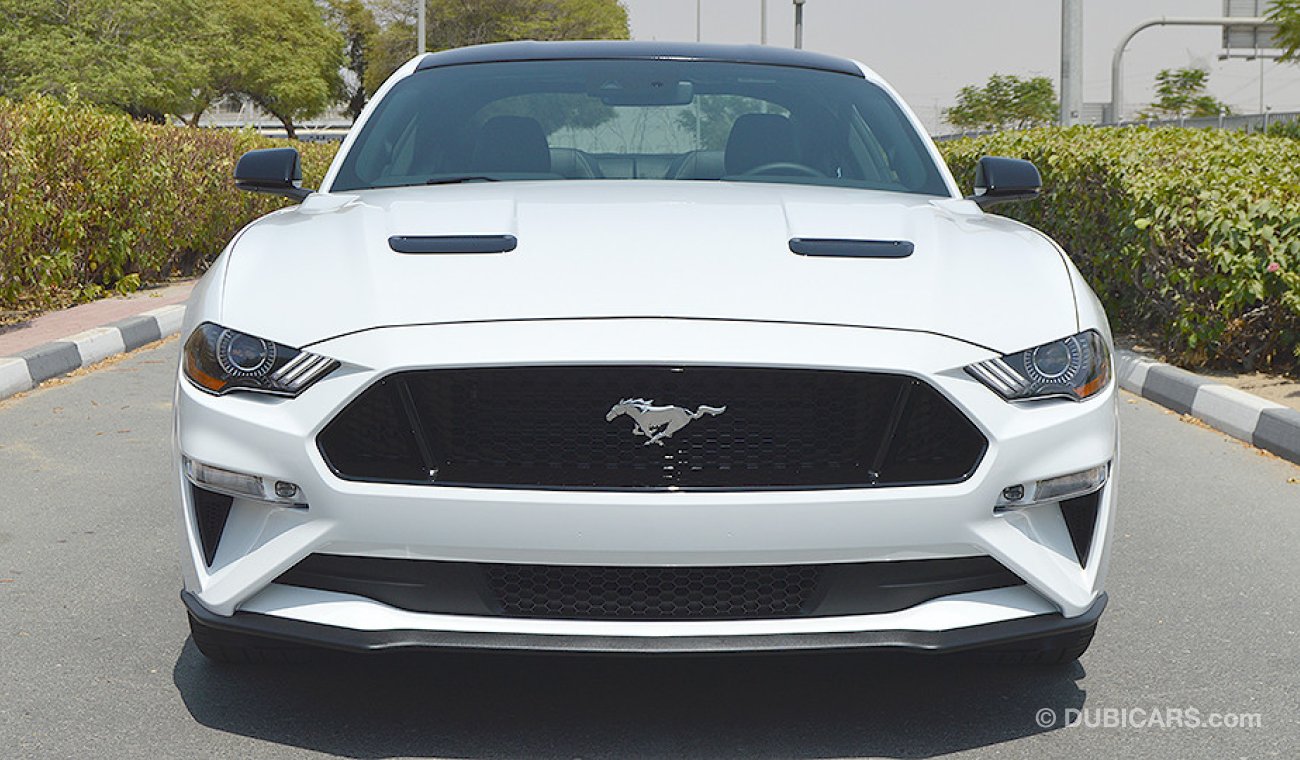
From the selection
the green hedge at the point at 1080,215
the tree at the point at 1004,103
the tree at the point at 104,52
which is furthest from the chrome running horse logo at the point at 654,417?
the tree at the point at 1004,103

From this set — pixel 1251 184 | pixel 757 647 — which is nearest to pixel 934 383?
pixel 757 647

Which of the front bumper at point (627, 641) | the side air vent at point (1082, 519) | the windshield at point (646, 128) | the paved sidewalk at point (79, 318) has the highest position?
the windshield at point (646, 128)

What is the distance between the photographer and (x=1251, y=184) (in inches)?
328

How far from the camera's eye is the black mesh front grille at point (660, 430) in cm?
298

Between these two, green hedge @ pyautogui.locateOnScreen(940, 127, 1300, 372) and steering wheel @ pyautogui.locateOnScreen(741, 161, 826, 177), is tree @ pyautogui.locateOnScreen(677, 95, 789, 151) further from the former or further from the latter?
green hedge @ pyautogui.locateOnScreen(940, 127, 1300, 372)

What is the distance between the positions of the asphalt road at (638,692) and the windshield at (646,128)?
4.22ft

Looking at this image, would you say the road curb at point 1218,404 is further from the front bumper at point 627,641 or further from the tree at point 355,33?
the tree at point 355,33

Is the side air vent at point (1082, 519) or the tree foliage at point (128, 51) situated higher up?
the tree foliage at point (128, 51)

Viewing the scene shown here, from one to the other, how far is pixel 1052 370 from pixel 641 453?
789 mm

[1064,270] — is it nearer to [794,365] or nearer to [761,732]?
[794,365]

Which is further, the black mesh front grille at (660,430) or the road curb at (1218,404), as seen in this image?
the road curb at (1218,404)

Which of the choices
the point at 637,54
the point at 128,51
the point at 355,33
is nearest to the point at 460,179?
the point at 637,54

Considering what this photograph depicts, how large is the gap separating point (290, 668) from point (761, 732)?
1066 millimetres

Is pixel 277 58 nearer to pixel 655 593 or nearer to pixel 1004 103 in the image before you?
pixel 1004 103
